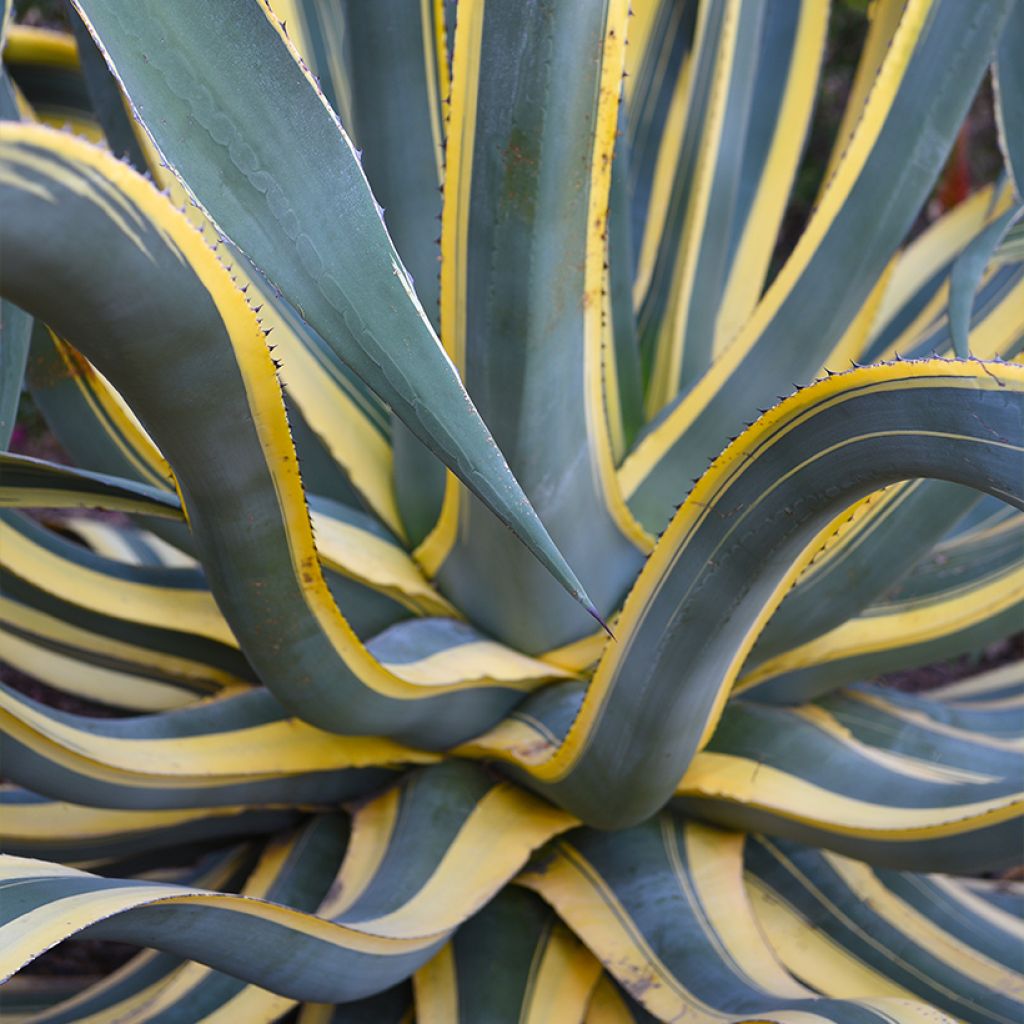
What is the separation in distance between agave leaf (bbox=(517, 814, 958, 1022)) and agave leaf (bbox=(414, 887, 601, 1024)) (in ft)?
0.10

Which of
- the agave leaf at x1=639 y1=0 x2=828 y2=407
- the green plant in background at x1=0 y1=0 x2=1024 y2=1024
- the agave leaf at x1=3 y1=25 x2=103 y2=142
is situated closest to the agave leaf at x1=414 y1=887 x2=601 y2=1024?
the green plant in background at x1=0 y1=0 x2=1024 y2=1024

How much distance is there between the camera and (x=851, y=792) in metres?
0.93

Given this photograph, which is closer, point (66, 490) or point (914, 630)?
point (66, 490)

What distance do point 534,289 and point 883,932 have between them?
1.86 ft

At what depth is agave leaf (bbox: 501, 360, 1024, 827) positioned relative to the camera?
1.85 ft

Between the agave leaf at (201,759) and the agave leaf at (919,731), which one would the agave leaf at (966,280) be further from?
the agave leaf at (201,759)

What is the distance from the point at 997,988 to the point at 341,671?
21.8 inches

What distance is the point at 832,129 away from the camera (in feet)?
6.05

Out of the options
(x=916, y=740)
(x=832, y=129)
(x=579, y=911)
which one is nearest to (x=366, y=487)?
(x=579, y=911)

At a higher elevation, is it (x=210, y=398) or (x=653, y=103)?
(x=653, y=103)

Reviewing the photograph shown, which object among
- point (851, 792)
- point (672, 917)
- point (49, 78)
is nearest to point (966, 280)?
point (851, 792)

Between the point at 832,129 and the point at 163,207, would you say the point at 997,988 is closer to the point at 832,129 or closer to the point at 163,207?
the point at 163,207

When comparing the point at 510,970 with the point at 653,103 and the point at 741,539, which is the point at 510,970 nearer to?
the point at 741,539

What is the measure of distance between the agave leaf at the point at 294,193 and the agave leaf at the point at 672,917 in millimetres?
446
